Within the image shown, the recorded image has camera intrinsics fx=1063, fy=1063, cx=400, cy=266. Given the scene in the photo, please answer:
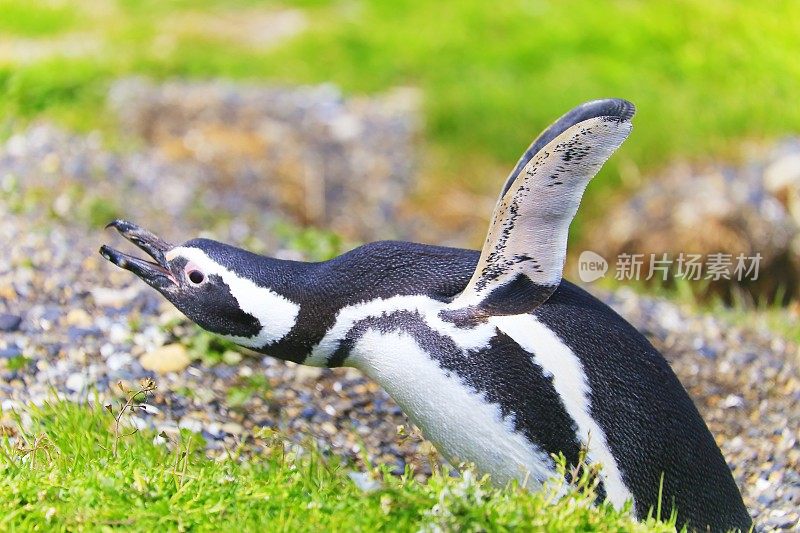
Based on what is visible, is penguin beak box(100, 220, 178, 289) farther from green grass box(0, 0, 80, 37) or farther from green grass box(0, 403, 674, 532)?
green grass box(0, 0, 80, 37)

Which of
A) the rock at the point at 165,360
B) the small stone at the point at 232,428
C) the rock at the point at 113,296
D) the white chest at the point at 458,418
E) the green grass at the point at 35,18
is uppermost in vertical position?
the green grass at the point at 35,18

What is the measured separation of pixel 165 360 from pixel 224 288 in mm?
788

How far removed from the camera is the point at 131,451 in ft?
7.28

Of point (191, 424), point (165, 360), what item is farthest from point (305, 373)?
point (191, 424)

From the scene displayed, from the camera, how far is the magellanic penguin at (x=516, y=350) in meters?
2.03

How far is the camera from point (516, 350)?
2.04 metres

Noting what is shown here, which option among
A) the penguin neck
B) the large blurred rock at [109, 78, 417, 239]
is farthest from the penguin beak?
the large blurred rock at [109, 78, 417, 239]

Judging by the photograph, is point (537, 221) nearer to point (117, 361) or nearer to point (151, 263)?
point (151, 263)

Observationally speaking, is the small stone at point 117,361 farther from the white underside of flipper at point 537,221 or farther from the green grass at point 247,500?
the white underside of flipper at point 537,221

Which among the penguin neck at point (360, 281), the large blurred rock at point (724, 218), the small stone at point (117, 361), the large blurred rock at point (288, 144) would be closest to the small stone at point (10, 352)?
the small stone at point (117, 361)

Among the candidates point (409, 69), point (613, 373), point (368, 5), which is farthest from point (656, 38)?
point (613, 373)

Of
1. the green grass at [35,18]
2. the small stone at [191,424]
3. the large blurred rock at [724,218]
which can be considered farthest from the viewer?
the green grass at [35,18]

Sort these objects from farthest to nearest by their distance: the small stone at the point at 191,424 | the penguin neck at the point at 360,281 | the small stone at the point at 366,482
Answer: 1. the small stone at the point at 191,424
2. the penguin neck at the point at 360,281
3. the small stone at the point at 366,482

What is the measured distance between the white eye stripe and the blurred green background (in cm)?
296
